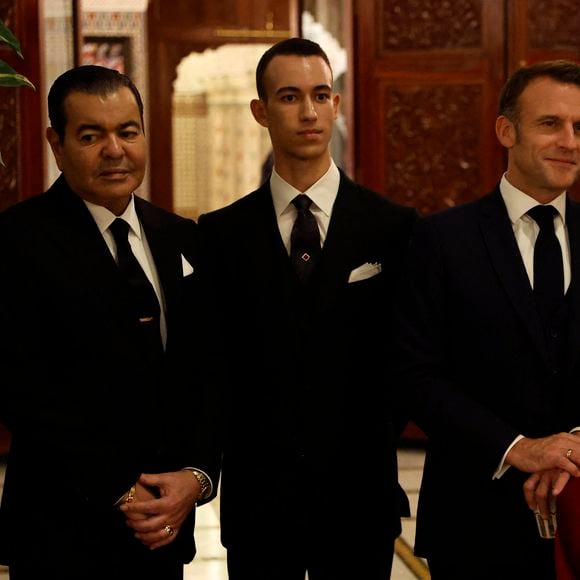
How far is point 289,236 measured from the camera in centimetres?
230

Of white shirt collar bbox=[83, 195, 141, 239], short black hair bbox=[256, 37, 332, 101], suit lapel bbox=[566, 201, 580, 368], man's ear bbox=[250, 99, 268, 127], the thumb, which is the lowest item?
the thumb

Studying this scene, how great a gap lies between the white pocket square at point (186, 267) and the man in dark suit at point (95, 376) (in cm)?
2

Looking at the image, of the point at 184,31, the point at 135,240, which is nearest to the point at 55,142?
the point at 135,240

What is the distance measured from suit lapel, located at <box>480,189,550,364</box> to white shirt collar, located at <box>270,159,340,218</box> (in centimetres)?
37

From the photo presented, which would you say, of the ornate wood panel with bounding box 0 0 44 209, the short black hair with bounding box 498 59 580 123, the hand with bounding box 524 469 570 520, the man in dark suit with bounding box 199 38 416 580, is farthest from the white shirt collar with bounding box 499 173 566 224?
the ornate wood panel with bounding box 0 0 44 209

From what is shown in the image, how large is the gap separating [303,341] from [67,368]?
20.8 inches

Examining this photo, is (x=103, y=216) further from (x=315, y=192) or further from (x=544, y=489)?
(x=544, y=489)

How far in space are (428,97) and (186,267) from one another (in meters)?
3.45

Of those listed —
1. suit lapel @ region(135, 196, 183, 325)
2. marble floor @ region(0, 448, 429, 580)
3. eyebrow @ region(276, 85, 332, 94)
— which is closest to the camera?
suit lapel @ region(135, 196, 183, 325)

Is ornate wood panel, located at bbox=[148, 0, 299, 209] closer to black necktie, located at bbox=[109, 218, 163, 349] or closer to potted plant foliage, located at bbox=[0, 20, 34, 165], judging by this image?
potted plant foliage, located at bbox=[0, 20, 34, 165]

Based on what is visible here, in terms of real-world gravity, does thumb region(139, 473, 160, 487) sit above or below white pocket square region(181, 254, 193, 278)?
below

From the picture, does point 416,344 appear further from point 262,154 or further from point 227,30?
point 262,154

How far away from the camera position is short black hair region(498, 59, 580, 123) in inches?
79.8

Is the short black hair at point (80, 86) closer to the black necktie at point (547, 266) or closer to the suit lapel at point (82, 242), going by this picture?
the suit lapel at point (82, 242)
